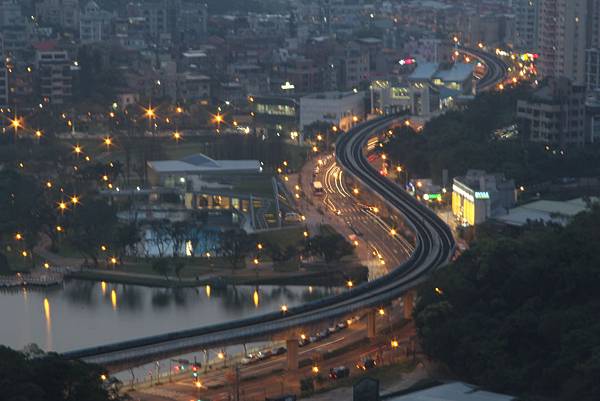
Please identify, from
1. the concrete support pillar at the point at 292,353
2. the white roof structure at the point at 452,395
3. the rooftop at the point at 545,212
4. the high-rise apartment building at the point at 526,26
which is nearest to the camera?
the white roof structure at the point at 452,395

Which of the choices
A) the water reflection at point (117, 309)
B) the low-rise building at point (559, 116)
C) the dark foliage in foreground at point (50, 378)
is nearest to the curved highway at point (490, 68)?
the low-rise building at point (559, 116)

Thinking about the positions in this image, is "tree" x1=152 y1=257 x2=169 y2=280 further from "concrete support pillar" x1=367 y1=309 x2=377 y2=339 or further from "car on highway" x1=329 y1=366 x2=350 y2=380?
"car on highway" x1=329 y1=366 x2=350 y2=380

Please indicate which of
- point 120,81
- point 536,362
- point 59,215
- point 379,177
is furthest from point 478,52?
point 536,362

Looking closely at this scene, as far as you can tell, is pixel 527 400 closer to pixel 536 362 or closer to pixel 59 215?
pixel 536 362

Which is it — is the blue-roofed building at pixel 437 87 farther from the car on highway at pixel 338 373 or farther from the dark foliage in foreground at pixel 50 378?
the dark foliage in foreground at pixel 50 378

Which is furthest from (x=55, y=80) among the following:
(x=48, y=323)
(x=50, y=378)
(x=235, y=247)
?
(x=50, y=378)

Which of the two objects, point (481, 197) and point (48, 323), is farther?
point (481, 197)

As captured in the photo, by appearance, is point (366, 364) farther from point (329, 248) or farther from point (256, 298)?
point (329, 248)
